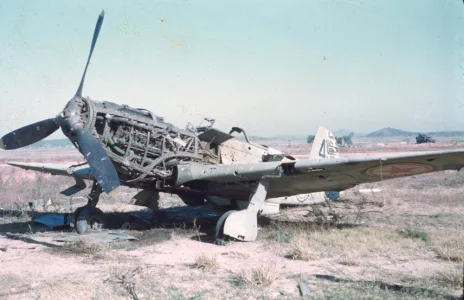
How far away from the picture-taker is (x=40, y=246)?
8023 mm

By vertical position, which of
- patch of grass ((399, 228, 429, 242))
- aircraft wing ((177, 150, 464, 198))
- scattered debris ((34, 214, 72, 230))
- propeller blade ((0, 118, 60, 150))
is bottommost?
patch of grass ((399, 228, 429, 242))

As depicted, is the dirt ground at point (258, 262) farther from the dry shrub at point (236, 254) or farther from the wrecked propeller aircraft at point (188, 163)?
the wrecked propeller aircraft at point (188, 163)

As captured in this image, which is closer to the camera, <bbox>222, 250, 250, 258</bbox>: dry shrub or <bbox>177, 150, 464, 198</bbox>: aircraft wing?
<bbox>222, 250, 250, 258</bbox>: dry shrub

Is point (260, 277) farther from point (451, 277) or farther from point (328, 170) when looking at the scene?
point (328, 170)

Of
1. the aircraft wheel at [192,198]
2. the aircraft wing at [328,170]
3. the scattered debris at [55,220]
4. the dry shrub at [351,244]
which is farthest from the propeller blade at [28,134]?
the dry shrub at [351,244]

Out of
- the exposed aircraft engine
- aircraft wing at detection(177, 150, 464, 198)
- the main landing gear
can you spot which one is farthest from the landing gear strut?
the main landing gear

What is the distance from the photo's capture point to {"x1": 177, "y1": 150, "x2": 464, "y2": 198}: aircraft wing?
24.0 ft

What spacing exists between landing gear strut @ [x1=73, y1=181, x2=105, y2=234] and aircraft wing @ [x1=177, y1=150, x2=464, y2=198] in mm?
2292

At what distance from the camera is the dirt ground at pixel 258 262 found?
5012 mm

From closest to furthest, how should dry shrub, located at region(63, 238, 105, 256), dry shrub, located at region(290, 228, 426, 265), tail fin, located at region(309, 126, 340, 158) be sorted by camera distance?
dry shrub, located at region(290, 228, 426, 265), dry shrub, located at region(63, 238, 105, 256), tail fin, located at region(309, 126, 340, 158)

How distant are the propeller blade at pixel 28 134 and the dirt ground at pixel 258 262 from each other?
2.01 m

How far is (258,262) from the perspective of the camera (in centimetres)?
662

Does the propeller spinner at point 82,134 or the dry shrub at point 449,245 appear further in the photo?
the propeller spinner at point 82,134

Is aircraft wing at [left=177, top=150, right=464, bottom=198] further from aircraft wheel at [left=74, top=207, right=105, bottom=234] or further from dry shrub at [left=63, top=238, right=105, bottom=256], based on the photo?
aircraft wheel at [left=74, top=207, right=105, bottom=234]
